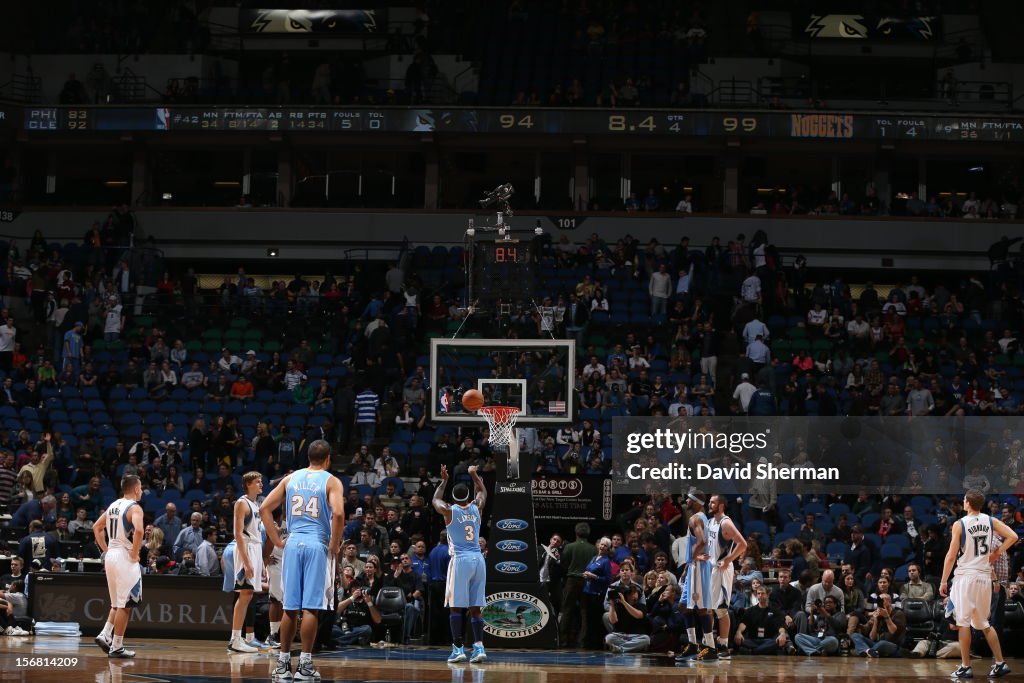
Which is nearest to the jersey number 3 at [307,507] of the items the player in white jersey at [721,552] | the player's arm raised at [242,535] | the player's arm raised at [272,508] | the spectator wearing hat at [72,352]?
the player's arm raised at [272,508]

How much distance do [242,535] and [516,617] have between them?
4447mm

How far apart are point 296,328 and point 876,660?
17.1 metres

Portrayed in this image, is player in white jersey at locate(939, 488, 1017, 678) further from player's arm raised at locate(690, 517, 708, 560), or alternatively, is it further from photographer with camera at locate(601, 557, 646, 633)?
photographer with camera at locate(601, 557, 646, 633)

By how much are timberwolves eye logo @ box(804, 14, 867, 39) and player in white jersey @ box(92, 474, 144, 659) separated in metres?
28.7

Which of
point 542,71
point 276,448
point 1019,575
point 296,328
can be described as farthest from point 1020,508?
point 542,71

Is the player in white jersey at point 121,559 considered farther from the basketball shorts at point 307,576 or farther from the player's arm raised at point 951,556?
the player's arm raised at point 951,556

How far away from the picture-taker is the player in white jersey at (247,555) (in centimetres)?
1563

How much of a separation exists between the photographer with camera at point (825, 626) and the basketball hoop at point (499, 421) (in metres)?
4.84

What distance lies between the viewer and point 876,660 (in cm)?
1817

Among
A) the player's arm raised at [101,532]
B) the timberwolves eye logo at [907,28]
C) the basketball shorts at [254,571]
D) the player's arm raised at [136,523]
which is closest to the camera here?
the player's arm raised at [136,523]

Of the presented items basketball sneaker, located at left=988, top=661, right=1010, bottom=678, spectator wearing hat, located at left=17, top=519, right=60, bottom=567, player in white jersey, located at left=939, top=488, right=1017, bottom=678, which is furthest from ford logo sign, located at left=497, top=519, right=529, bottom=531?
spectator wearing hat, located at left=17, top=519, right=60, bottom=567

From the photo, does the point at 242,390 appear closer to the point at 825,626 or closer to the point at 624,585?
the point at 624,585

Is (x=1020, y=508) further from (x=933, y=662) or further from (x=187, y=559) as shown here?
(x=187, y=559)
